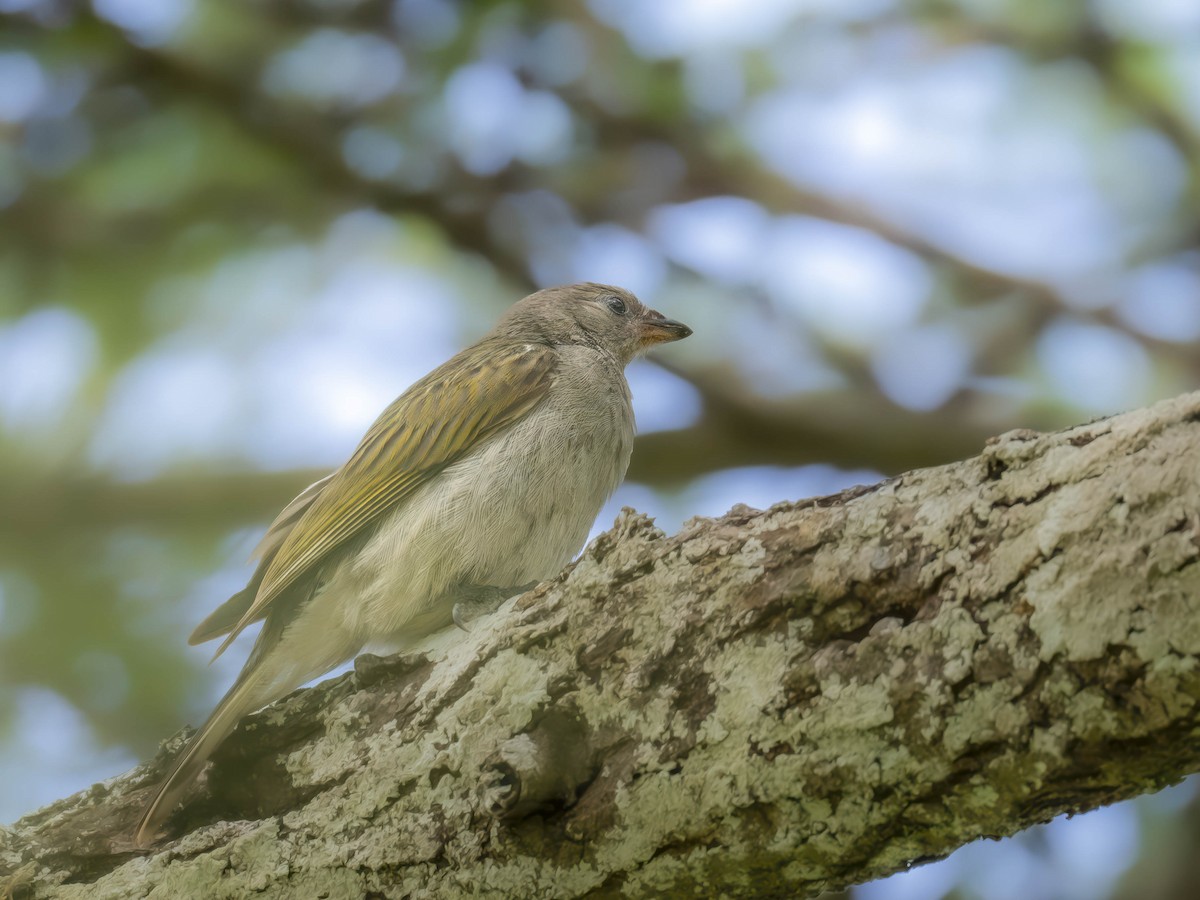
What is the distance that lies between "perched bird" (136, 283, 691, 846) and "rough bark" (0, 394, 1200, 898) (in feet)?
2.33

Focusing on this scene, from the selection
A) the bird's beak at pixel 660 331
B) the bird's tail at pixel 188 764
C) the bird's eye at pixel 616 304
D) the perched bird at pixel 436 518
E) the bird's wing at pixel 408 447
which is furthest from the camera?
the bird's eye at pixel 616 304

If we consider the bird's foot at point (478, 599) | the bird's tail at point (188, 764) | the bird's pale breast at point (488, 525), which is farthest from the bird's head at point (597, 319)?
the bird's tail at point (188, 764)

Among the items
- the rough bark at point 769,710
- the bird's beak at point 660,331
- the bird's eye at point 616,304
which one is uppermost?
the bird's eye at point 616,304

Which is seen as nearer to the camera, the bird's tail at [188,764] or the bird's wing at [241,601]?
the bird's tail at [188,764]

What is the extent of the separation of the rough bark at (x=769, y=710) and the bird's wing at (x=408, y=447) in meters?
0.99

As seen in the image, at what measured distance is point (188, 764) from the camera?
3658 millimetres

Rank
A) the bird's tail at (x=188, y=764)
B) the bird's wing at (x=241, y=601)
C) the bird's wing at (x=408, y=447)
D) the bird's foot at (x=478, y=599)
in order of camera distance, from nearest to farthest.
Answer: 1. the bird's tail at (x=188, y=764)
2. the bird's foot at (x=478, y=599)
3. the bird's wing at (x=408, y=447)
4. the bird's wing at (x=241, y=601)

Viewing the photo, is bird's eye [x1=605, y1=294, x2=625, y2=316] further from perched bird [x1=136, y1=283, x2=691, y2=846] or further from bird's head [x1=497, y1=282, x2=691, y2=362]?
perched bird [x1=136, y1=283, x2=691, y2=846]

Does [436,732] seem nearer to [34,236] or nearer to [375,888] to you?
[375,888]

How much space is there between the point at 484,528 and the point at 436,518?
182 millimetres

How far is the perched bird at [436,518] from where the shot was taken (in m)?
4.41

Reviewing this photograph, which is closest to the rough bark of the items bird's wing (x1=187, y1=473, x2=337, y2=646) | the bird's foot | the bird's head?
the bird's foot

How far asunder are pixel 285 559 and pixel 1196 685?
330 cm

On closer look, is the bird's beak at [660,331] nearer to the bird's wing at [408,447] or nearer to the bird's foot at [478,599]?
the bird's wing at [408,447]
